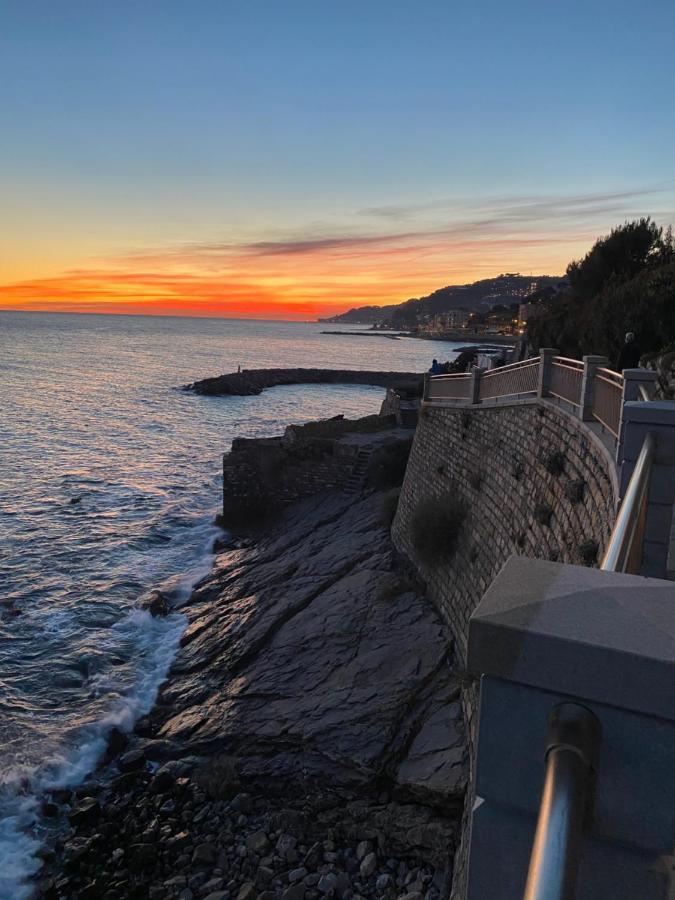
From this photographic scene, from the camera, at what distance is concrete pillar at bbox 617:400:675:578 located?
18.6 feet

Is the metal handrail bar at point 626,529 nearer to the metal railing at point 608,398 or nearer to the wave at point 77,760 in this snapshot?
the metal railing at point 608,398

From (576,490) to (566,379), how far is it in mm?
2640

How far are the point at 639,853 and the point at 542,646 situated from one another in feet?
2.05

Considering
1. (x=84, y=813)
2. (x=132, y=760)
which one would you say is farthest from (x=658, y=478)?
(x=132, y=760)

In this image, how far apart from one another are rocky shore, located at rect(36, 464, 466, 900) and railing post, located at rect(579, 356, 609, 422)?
516 cm

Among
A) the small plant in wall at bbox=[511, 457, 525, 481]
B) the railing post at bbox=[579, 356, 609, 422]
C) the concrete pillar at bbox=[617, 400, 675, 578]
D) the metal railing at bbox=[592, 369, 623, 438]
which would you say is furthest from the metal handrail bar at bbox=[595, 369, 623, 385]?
the small plant in wall at bbox=[511, 457, 525, 481]

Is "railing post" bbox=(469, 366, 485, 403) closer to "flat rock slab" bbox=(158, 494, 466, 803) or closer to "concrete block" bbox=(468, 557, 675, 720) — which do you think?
"flat rock slab" bbox=(158, 494, 466, 803)

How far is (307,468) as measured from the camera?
24.3 meters

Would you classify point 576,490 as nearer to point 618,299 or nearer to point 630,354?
point 630,354

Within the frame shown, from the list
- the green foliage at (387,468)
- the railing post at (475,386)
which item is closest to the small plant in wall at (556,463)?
the railing post at (475,386)

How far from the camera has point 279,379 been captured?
82438 mm

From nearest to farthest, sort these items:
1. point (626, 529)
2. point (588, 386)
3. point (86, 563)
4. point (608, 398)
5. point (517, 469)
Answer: point (626, 529)
point (608, 398)
point (588, 386)
point (517, 469)
point (86, 563)

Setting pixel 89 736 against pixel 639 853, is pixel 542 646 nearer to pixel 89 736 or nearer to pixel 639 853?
pixel 639 853

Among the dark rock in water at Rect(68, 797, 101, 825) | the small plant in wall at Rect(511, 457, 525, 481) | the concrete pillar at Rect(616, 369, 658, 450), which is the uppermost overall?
the concrete pillar at Rect(616, 369, 658, 450)
